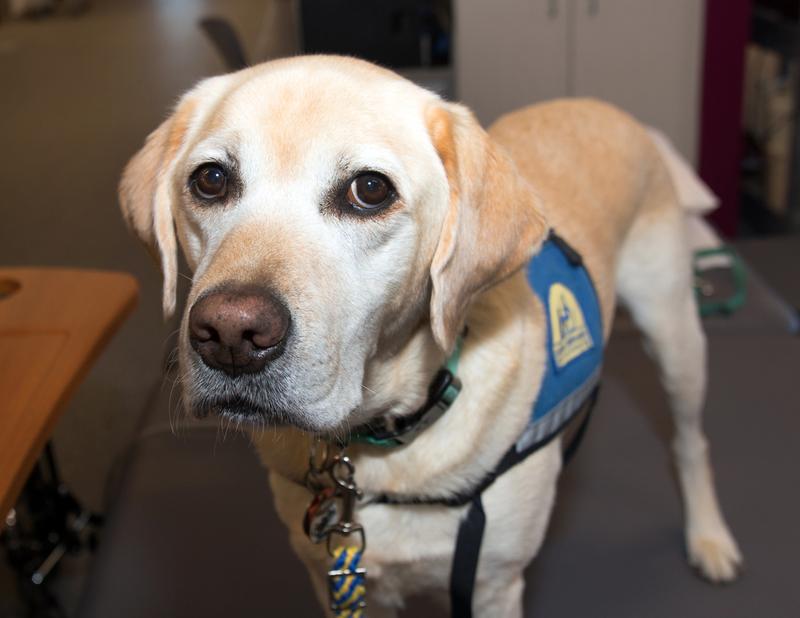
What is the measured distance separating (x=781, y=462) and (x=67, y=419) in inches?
86.5

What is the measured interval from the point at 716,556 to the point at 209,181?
133 centimetres

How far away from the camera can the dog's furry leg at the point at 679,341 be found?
76.5 inches

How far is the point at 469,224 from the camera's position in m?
1.24

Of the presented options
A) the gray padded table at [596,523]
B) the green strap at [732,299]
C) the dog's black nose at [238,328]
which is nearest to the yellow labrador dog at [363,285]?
the dog's black nose at [238,328]

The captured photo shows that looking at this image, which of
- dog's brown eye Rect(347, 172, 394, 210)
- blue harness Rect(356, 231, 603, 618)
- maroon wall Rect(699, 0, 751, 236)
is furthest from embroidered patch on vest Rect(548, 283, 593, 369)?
maroon wall Rect(699, 0, 751, 236)

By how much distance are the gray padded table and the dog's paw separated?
0.07 feet

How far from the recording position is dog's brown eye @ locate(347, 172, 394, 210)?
1.15m

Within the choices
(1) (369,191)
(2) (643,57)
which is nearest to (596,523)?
A: (1) (369,191)

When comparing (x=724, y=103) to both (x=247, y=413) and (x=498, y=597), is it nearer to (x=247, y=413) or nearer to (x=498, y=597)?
(x=498, y=597)

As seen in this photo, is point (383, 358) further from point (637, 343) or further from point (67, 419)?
point (67, 419)

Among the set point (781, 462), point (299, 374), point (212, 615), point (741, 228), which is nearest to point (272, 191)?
→ point (299, 374)

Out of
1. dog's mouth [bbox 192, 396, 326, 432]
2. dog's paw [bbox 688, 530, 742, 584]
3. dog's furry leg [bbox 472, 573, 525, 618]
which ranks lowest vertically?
dog's paw [bbox 688, 530, 742, 584]

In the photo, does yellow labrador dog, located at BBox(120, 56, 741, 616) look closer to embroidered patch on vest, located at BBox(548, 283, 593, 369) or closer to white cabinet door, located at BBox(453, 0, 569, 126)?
embroidered patch on vest, located at BBox(548, 283, 593, 369)

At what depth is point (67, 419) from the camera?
306cm
